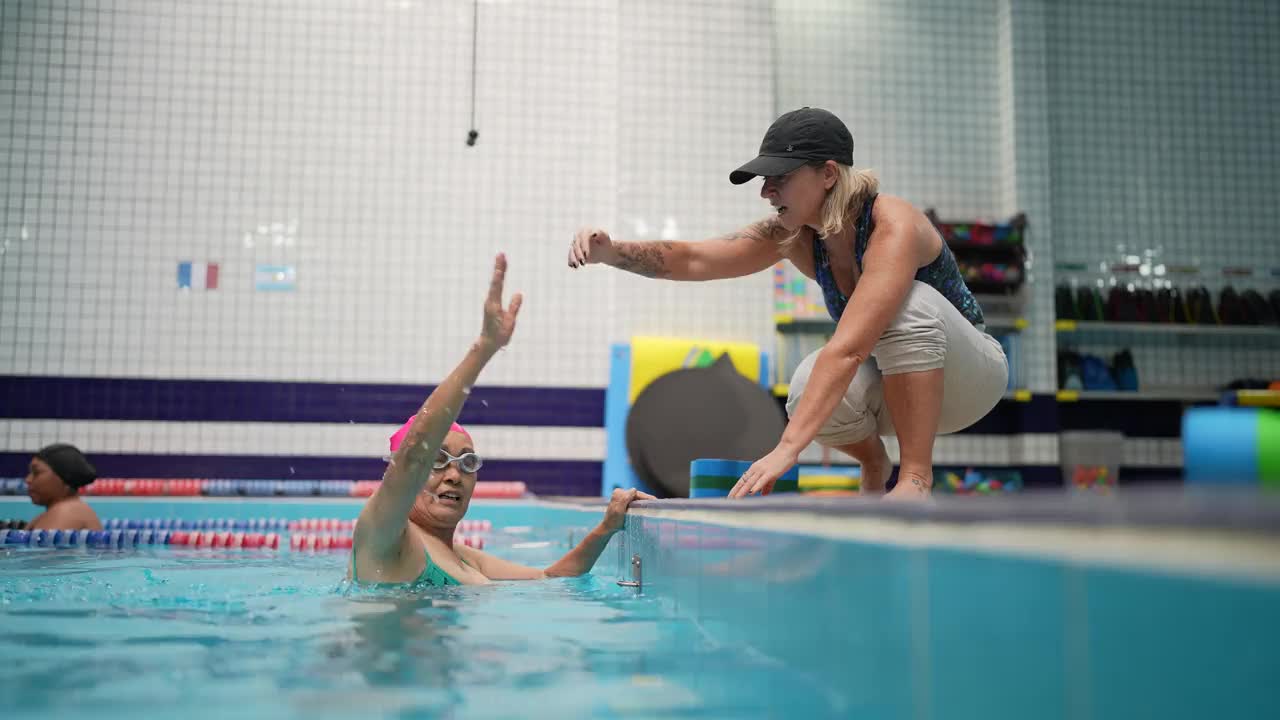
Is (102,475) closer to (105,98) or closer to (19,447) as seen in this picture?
(19,447)

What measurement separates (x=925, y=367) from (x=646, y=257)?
3.09 ft

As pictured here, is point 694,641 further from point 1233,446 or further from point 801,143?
point 801,143

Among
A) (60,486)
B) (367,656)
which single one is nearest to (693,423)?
(60,486)

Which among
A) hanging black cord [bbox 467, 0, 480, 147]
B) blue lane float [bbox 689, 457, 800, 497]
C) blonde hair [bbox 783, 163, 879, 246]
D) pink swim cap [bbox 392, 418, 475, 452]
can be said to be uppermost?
hanging black cord [bbox 467, 0, 480, 147]

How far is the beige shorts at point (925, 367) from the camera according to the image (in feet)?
8.90

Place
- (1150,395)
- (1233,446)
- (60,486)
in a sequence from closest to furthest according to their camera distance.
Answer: (1233,446)
(60,486)
(1150,395)

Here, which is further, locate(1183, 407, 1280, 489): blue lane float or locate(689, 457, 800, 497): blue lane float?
locate(689, 457, 800, 497): blue lane float

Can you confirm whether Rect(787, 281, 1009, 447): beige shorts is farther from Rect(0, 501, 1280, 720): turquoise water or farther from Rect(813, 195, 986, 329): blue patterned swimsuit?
Rect(0, 501, 1280, 720): turquoise water

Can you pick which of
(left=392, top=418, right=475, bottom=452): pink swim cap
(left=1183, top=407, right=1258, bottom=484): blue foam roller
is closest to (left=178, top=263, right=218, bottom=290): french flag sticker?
(left=392, top=418, right=475, bottom=452): pink swim cap

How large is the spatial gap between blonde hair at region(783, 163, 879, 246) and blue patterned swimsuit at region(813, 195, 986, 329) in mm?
30

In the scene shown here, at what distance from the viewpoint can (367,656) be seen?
5.92ft

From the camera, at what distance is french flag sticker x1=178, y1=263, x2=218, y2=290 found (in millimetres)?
7555

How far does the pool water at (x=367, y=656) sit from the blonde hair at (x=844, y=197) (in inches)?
43.0

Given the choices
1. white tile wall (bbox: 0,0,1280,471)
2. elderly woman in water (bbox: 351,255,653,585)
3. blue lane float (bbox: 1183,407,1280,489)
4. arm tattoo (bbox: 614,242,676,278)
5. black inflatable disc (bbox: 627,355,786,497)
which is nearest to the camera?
blue lane float (bbox: 1183,407,1280,489)
